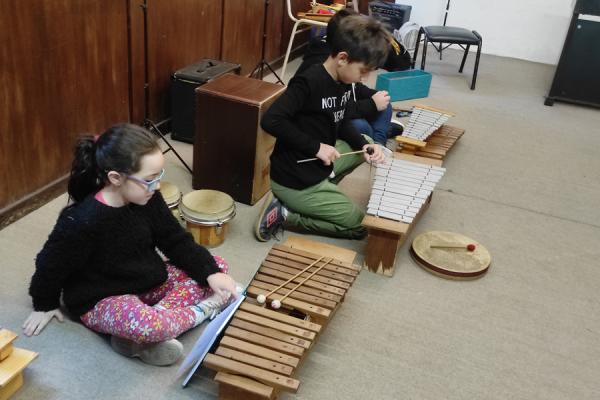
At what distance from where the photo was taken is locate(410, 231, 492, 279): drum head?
117 inches

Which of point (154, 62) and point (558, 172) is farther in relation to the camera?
point (558, 172)

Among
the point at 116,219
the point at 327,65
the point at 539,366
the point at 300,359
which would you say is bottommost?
the point at 539,366

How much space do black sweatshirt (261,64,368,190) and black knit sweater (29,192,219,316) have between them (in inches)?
30.6

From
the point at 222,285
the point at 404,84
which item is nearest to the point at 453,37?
the point at 404,84

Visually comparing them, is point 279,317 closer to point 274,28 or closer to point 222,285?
point 222,285

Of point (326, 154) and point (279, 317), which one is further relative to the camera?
point (326, 154)

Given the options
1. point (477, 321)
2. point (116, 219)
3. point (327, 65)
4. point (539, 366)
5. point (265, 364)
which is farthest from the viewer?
point (327, 65)

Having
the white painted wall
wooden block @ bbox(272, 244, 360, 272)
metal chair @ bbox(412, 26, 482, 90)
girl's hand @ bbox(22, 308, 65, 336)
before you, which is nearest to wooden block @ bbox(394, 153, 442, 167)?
wooden block @ bbox(272, 244, 360, 272)

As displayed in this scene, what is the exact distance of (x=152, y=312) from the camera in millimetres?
2156

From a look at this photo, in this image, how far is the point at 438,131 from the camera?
4441 millimetres

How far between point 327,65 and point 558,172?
2294 millimetres

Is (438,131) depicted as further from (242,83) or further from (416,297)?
(416,297)

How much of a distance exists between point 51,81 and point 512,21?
6.26 metres

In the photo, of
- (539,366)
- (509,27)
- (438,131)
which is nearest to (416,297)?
(539,366)
